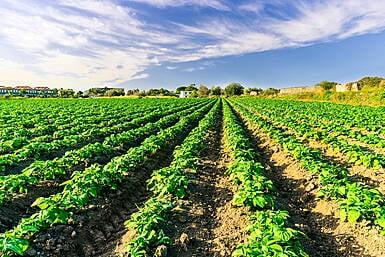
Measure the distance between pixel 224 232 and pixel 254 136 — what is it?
39.9 feet

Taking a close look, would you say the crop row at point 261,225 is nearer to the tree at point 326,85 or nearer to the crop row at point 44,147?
the crop row at point 44,147

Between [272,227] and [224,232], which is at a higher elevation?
[272,227]

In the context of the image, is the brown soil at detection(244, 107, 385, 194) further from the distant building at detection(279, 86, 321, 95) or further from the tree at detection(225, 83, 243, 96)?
the tree at detection(225, 83, 243, 96)

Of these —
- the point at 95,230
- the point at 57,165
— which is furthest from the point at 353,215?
the point at 57,165

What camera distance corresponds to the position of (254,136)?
1812 cm

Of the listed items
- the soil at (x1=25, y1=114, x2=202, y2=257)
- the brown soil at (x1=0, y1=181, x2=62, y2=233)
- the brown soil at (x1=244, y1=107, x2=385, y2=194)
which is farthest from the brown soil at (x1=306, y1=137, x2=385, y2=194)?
the brown soil at (x1=0, y1=181, x2=62, y2=233)

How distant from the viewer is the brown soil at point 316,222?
233 inches

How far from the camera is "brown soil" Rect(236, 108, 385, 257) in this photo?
591 centimetres

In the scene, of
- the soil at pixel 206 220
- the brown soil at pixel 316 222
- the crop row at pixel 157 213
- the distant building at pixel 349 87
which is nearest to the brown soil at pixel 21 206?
the crop row at pixel 157 213

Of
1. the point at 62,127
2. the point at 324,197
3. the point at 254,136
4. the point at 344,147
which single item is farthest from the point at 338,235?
the point at 62,127

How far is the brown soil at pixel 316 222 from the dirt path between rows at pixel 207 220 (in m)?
1.11

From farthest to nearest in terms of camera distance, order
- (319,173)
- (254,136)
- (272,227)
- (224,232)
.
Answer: (254,136), (319,173), (224,232), (272,227)

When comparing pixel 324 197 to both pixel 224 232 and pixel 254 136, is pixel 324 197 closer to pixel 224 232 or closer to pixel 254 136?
pixel 224 232

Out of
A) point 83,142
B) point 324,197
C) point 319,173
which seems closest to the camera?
point 324,197
